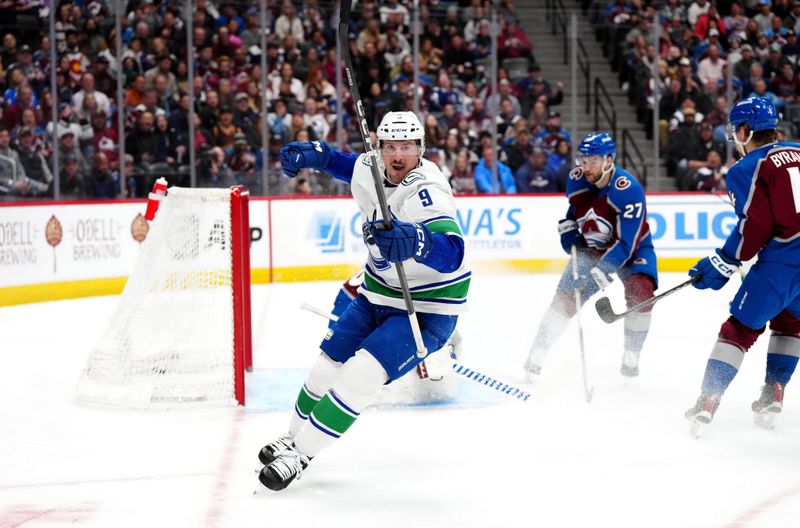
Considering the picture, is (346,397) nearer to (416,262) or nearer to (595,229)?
(416,262)

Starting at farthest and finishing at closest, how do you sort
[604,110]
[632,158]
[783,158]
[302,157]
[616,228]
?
[604,110], [632,158], [616,228], [783,158], [302,157]

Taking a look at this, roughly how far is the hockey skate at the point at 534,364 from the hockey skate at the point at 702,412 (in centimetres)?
121

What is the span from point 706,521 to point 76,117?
747 cm

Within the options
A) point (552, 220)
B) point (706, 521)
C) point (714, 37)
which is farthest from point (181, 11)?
point (706, 521)

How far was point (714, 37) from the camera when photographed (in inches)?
461

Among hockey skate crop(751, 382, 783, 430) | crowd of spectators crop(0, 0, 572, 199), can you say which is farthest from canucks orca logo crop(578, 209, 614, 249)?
crowd of spectators crop(0, 0, 572, 199)

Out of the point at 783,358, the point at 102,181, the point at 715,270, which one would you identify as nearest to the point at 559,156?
the point at 102,181

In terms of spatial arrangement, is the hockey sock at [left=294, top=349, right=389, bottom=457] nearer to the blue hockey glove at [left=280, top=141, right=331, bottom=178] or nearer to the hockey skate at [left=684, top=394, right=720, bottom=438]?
the blue hockey glove at [left=280, top=141, right=331, bottom=178]

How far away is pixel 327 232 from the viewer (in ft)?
31.6

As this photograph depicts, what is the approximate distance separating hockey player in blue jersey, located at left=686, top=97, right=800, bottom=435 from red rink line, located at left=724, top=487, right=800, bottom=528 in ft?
2.30

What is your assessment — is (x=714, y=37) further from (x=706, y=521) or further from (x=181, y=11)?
(x=706, y=521)

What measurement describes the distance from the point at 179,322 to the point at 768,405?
258 centimetres

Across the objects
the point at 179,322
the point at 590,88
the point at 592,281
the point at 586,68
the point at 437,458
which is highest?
the point at 586,68

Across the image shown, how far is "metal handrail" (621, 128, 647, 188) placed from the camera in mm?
10953
